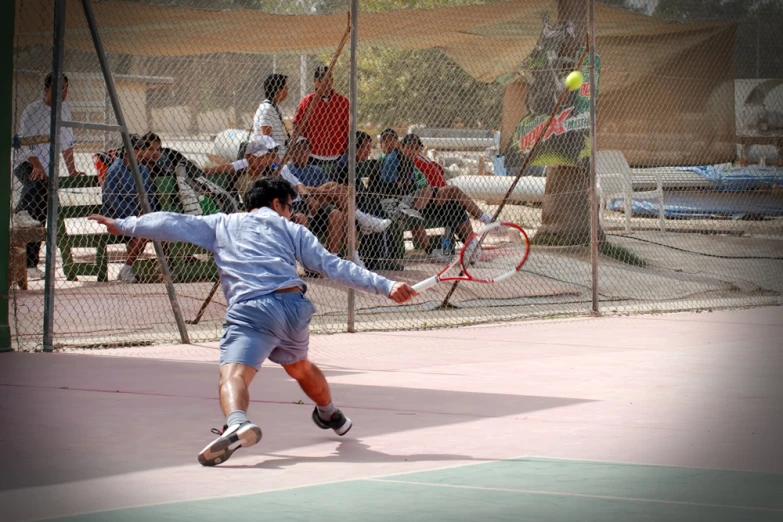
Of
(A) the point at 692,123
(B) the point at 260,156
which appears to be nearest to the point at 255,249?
(B) the point at 260,156

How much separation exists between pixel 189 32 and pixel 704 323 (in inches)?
224

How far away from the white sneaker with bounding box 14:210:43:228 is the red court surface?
2.15 metres

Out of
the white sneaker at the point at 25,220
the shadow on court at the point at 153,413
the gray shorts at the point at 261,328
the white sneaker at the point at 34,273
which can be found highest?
the white sneaker at the point at 25,220

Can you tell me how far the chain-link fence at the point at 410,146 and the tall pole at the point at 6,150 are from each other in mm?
165

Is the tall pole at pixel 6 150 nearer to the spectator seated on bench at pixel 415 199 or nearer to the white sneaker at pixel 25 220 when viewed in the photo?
the white sneaker at pixel 25 220

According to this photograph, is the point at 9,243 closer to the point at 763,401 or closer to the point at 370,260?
the point at 370,260

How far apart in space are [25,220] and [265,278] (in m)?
5.91

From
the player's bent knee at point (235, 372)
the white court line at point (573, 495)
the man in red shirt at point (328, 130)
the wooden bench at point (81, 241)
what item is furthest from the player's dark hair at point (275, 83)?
the white court line at point (573, 495)

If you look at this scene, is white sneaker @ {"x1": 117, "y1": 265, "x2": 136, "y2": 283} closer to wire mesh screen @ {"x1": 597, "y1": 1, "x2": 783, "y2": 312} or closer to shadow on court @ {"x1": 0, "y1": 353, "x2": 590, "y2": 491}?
shadow on court @ {"x1": 0, "y1": 353, "x2": 590, "y2": 491}

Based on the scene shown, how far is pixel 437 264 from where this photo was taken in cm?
1253

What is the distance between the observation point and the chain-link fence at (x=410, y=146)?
11.7 m

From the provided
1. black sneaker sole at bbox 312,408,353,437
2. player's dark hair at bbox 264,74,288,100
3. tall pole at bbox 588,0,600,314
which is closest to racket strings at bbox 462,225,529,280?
tall pole at bbox 588,0,600,314

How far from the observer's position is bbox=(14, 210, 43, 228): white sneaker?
1128 cm

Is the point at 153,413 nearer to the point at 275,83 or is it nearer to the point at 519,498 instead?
the point at 519,498
